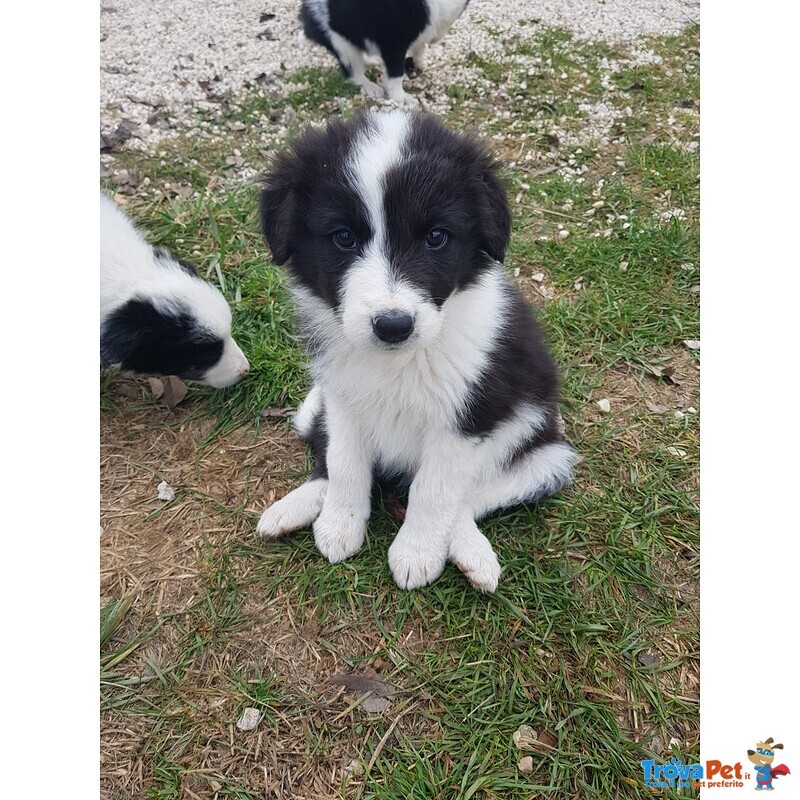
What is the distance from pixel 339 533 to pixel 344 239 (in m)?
1.27

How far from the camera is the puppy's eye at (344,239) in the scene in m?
2.09

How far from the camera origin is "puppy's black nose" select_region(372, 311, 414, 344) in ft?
6.35

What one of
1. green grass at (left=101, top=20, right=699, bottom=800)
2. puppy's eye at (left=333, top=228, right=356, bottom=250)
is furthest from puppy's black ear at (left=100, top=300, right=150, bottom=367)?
puppy's eye at (left=333, top=228, right=356, bottom=250)

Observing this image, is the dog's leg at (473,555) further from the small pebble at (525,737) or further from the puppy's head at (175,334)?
the puppy's head at (175,334)

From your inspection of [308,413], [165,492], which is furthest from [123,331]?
[308,413]

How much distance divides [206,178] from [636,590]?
4.31m

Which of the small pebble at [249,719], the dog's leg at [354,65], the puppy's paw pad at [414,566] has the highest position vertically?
the dog's leg at [354,65]

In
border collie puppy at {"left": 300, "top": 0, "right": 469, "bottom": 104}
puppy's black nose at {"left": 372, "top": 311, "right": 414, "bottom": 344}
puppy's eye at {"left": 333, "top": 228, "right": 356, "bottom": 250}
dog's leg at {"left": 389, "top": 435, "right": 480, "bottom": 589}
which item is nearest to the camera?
puppy's black nose at {"left": 372, "top": 311, "right": 414, "bottom": 344}

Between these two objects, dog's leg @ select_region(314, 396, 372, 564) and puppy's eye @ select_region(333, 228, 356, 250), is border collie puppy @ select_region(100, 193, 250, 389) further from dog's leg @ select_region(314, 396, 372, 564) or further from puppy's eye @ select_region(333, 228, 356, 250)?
puppy's eye @ select_region(333, 228, 356, 250)

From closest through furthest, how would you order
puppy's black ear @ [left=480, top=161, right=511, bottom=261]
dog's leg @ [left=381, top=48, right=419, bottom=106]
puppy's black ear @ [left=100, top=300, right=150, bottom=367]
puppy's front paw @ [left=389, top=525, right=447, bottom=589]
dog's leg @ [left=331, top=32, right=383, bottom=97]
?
puppy's black ear @ [left=480, top=161, right=511, bottom=261] < puppy's front paw @ [left=389, top=525, right=447, bottom=589] < puppy's black ear @ [left=100, top=300, right=150, bottom=367] < dog's leg @ [left=381, top=48, right=419, bottom=106] < dog's leg @ [left=331, top=32, right=383, bottom=97]

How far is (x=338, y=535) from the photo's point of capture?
2.71 meters

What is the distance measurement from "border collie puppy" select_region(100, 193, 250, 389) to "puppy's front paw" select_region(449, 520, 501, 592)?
5.34ft

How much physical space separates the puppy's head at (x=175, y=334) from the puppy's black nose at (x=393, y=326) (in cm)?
175

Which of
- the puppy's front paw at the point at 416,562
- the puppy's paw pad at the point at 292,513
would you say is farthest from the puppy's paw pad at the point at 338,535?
the puppy's front paw at the point at 416,562
